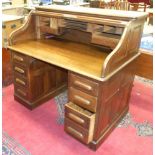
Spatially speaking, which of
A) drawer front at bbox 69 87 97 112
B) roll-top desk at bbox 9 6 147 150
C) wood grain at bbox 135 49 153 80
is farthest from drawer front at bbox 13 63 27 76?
wood grain at bbox 135 49 153 80

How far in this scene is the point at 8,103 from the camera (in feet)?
7.63

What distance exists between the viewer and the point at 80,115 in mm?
1608

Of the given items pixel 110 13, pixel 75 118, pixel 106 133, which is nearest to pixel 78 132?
pixel 75 118

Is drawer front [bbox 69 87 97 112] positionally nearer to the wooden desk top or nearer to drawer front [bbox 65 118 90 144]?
drawer front [bbox 65 118 90 144]

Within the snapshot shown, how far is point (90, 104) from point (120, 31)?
0.66m

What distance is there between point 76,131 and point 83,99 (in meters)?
0.33

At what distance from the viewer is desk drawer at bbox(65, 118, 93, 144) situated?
5.46 ft

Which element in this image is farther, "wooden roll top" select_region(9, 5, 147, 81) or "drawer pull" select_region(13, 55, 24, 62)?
"drawer pull" select_region(13, 55, 24, 62)

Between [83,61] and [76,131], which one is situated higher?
[83,61]

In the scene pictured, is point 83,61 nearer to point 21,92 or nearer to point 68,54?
point 68,54

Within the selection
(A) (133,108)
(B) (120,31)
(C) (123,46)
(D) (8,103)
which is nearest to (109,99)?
(C) (123,46)

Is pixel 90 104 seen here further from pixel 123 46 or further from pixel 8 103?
pixel 8 103

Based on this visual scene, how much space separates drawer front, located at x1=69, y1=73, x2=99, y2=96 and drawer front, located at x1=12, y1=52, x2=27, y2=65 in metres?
0.59

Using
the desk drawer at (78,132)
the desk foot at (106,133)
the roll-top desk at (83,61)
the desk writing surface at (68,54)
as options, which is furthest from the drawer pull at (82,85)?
the desk foot at (106,133)
